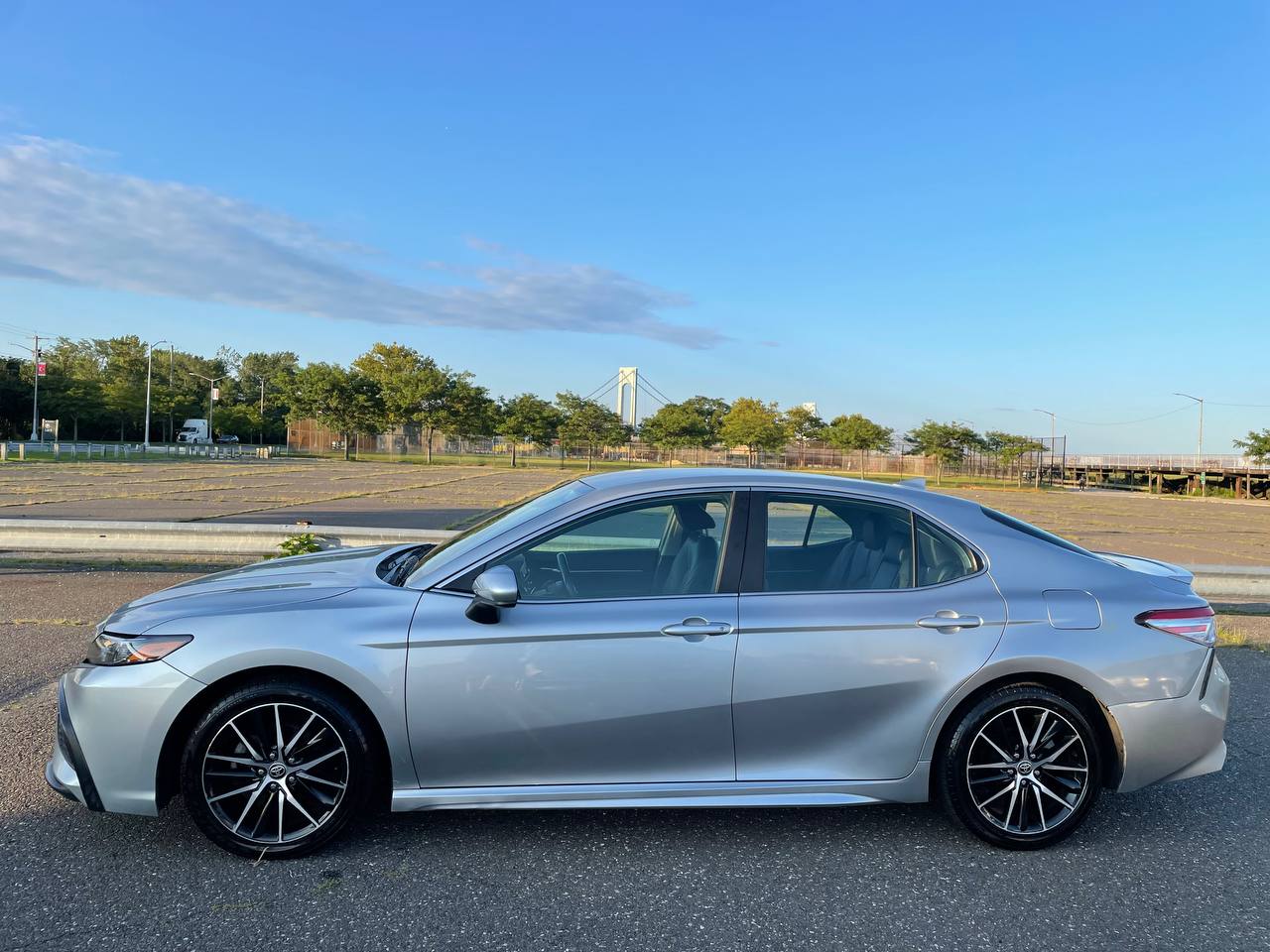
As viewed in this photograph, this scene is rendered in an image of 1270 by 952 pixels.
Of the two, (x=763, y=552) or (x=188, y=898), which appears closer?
(x=188, y=898)

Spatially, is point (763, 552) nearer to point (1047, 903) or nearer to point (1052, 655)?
point (1052, 655)

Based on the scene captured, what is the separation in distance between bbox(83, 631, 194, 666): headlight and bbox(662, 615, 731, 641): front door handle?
181 centimetres

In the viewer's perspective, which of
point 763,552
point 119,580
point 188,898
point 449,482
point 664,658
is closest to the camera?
point 188,898

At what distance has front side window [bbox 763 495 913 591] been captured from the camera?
366 cm

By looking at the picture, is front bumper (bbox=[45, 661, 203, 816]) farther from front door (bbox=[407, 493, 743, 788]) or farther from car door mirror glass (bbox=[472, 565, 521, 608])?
car door mirror glass (bbox=[472, 565, 521, 608])

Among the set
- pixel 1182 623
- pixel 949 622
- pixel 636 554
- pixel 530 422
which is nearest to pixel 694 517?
pixel 636 554

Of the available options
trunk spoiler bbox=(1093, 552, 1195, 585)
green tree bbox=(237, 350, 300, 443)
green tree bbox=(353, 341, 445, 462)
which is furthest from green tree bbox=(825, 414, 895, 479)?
trunk spoiler bbox=(1093, 552, 1195, 585)

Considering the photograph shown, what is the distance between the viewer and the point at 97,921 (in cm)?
287

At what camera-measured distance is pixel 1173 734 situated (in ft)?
11.7

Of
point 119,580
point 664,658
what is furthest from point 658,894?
point 119,580

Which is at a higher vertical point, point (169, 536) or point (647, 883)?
point (169, 536)

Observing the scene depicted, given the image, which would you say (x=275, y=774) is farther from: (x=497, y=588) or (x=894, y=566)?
(x=894, y=566)

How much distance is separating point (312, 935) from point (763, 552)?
2117mm

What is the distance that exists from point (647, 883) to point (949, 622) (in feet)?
5.06
